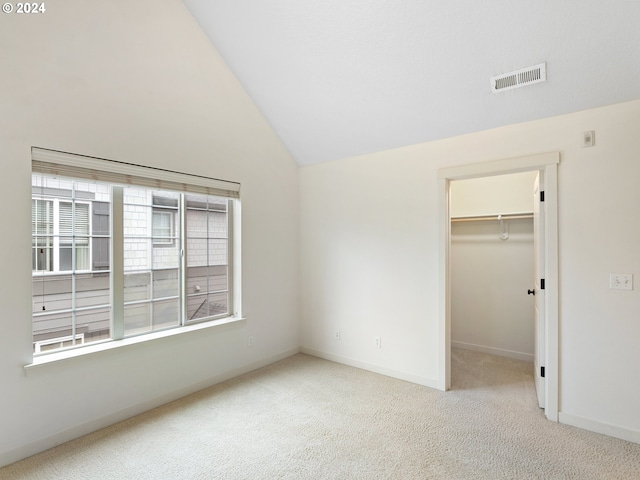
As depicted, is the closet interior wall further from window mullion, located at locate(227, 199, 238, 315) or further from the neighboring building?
the neighboring building

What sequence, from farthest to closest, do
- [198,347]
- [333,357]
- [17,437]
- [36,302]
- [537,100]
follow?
[333,357]
[198,347]
[537,100]
[36,302]
[17,437]

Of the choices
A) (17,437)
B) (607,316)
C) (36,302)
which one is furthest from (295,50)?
(17,437)

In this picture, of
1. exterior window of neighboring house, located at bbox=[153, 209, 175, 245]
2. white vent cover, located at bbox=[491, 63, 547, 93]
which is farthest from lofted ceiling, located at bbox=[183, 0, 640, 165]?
exterior window of neighboring house, located at bbox=[153, 209, 175, 245]

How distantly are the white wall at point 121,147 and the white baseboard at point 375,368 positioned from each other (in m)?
0.55

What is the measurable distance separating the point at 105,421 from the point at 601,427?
146 inches

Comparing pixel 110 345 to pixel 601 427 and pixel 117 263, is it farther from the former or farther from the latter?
pixel 601 427

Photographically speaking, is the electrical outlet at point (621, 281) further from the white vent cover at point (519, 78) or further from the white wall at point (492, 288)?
the white wall at point (492, 288)

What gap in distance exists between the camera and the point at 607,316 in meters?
2.38

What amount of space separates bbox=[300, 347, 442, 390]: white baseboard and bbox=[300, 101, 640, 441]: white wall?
0.06 ft

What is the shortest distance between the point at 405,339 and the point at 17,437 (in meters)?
3.12

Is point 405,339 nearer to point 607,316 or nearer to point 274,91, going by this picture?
point 607,316

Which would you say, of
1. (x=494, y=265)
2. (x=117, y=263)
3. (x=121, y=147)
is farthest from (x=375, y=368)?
(x=121, y=147)

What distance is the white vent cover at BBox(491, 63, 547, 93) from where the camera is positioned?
7.58 feet

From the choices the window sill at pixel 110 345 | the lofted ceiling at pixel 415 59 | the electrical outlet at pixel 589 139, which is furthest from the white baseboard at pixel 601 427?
the window sill at pixel 110 345
